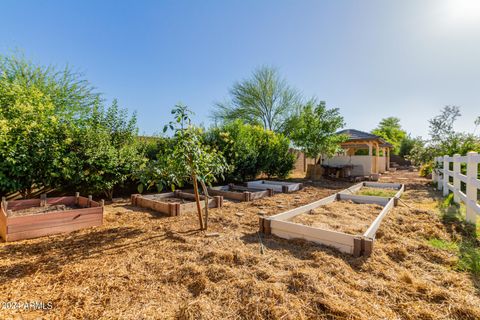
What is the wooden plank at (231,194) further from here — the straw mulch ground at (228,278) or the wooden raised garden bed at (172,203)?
the straw mulch ground at (228,278)

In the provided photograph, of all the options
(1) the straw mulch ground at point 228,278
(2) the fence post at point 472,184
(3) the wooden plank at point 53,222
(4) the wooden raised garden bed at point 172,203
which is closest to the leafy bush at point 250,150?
(4) the wooden raised garden bed at point 172,203

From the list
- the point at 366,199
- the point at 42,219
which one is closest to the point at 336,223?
the point at 366,199

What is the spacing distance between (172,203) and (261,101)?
16.4m

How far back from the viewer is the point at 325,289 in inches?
76.5

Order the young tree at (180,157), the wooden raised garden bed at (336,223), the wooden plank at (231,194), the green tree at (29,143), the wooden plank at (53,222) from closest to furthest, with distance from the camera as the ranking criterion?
the wooden raised garden bed at (336,223) → the wooden plank at (53,222) → the young tree at (180,157) → the green tree at (29,143) → the wooden plank at (231,194)

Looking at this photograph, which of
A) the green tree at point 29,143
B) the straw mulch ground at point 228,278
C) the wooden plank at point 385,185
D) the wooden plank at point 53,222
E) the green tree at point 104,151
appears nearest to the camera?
the straw mulch ground at point 228,278

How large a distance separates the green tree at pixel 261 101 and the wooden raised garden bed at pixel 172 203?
13.8m

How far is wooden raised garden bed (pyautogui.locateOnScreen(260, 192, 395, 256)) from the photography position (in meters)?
2.78

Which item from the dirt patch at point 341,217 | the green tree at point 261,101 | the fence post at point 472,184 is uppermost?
the green tree at point 261,101

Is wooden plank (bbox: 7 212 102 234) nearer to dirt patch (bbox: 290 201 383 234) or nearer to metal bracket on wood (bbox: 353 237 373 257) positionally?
dirt patch (bbox: 290 201 383 234)

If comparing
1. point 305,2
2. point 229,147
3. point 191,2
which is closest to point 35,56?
point 191,2

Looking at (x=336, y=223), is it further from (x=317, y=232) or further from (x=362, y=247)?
(x=362, y=247)

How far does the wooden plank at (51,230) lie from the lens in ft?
10.6

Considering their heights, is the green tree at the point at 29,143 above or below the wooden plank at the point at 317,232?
above
